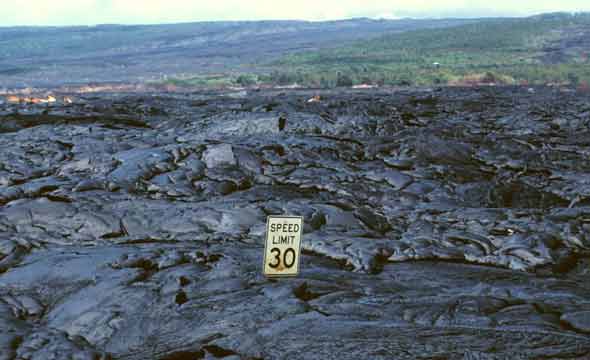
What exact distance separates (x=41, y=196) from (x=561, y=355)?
20.4 ft

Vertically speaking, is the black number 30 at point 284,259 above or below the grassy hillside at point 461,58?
above

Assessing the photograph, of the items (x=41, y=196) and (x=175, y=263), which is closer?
(x=175, y=263)

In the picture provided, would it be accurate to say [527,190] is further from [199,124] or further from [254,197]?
[199,124]

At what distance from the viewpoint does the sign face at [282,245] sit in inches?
205

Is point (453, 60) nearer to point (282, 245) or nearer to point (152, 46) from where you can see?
point (282, 245)

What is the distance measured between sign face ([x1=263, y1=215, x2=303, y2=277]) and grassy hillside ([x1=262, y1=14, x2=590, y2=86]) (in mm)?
33406

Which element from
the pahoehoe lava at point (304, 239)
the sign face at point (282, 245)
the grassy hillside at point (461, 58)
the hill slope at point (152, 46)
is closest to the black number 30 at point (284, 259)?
the sign face at point (282, 245)

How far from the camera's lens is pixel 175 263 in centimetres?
617

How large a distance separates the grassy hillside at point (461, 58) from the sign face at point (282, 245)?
110 ft

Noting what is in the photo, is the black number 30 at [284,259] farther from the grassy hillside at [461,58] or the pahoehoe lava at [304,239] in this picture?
the grassy hillside at [461,58]

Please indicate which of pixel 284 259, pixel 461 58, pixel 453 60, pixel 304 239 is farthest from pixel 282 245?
pixel 461 58

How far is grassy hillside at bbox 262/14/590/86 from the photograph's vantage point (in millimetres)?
42062

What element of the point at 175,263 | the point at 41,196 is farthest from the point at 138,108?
the point at 175,263

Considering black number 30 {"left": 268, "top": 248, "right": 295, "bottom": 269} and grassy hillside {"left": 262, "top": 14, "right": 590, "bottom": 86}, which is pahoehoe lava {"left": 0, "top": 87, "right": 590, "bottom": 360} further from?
grassy hillside {"left": 262, "top": 14, "right": 590, "bottom": 86}
